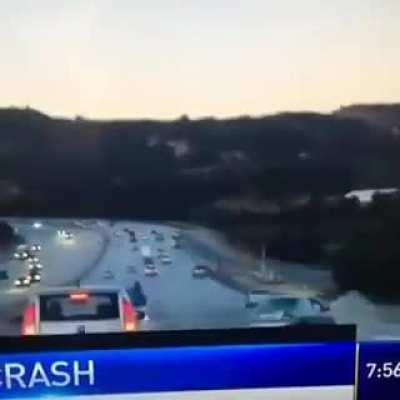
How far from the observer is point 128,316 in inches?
65.4

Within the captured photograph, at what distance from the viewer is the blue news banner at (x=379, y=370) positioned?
1.74m

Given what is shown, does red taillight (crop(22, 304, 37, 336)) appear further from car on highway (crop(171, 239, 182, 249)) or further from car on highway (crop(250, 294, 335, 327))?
car on highway (crop(250, 294, 335, 327))

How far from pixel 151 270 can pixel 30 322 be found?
246 millimetres

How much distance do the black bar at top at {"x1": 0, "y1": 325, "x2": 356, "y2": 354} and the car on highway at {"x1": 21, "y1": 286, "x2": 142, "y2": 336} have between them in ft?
0.05

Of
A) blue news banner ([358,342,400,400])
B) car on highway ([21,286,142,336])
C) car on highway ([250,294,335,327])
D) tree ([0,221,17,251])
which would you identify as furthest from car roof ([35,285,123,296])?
blue news banner ([358,342,400,400])

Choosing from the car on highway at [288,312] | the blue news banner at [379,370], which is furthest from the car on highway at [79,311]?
the blue news banner at [379,370]

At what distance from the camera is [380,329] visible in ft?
5.73

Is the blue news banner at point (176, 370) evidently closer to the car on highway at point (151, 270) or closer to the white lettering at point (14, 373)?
the white lettering at point (14, 373)

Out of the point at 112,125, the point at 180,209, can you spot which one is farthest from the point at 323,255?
the point at 112,125

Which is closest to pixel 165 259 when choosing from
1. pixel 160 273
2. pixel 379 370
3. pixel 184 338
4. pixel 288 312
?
pixel 160 273

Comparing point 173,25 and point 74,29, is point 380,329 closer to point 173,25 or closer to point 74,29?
point 173,25

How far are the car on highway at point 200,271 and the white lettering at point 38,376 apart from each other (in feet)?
1.10

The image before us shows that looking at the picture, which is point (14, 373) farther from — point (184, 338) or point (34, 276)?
point (184, 338)

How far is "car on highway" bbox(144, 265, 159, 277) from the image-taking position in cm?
167
